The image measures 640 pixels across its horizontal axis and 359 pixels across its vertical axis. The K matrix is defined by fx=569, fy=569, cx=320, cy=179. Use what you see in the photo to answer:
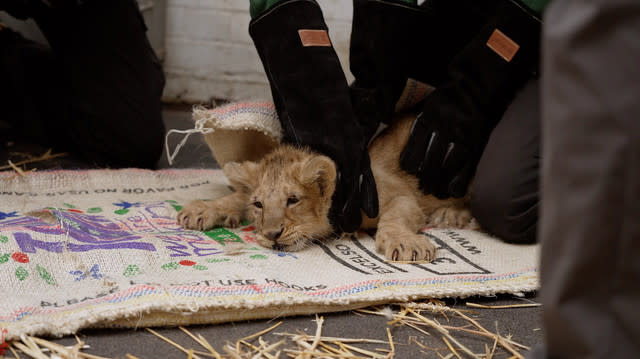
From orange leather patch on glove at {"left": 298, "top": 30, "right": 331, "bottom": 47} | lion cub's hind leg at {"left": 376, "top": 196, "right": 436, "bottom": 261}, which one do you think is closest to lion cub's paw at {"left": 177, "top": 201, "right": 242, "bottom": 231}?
lion cub's hind leg at {"left": 376, "top": 196, "right": 436, "bottom": 261}

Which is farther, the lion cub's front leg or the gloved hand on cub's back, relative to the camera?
the lion cub's front leg

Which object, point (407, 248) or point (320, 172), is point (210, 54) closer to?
point (320, 172)

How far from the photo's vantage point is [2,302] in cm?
142

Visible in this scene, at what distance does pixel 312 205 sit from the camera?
2.11m

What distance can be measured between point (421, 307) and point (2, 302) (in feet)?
3.61

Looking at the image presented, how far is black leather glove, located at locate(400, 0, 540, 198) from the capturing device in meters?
2.13

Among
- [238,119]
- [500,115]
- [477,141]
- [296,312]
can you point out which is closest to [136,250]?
[296,312]

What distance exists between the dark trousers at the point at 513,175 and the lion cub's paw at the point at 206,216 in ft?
3.17

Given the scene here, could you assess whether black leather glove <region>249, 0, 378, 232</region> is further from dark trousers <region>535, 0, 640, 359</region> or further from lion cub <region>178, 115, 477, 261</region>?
dark trousers <region>535, 0, 640, 359</region>

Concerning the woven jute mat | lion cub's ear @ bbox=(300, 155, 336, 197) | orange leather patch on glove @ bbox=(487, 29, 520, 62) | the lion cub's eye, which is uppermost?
orange leather patch on glove @ bbox=(487, 29, 520, 62)

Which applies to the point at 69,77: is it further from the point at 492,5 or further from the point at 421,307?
the point at 421,307

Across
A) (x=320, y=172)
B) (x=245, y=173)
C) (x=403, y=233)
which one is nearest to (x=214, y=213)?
(x=245, y=173)

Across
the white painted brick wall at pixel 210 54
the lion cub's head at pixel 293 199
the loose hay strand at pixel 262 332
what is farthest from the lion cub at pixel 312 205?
the white painted brick wall at pixel 210 54

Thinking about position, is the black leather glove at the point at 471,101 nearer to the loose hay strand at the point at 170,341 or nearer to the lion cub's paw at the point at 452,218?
the lion cub's paw at the point at 452,218
